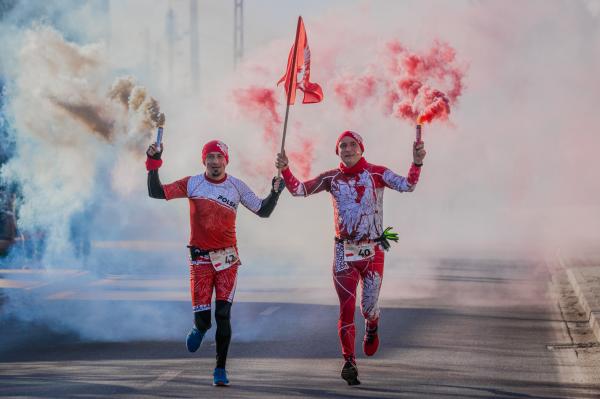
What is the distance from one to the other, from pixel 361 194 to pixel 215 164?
4.03ft

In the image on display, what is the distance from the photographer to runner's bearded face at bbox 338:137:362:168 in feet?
32.9

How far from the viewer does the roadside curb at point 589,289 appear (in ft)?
48.6

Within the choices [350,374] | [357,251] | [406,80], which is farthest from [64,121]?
[350,374]

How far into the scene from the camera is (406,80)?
1759 centimetres

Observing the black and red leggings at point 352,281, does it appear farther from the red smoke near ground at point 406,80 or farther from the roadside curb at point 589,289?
the red smoke near ground at point 406,80

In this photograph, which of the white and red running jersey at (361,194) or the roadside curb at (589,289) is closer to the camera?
the white and red running jersey at (361,194)

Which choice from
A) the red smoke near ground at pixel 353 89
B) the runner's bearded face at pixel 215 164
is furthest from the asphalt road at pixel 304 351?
the red smoke near ground at pixel 353 89

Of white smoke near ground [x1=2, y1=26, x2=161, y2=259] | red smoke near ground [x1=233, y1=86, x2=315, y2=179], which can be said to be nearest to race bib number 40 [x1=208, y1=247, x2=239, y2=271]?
red smoke near ground [x1=233, y1=86, x2=315, y2=179]

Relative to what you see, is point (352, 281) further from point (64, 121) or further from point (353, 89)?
point (64, 121)

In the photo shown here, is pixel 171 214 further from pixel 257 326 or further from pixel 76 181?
pixel 257 326

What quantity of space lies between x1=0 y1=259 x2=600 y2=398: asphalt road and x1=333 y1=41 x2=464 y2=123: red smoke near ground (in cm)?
283

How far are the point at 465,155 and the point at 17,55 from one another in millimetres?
37863

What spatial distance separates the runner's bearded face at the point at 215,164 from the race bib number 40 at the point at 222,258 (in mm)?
Answer: 620

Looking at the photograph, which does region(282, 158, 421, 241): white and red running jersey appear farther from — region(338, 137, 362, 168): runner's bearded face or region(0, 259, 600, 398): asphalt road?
region(0, 259, 600, 398): asphalt road
